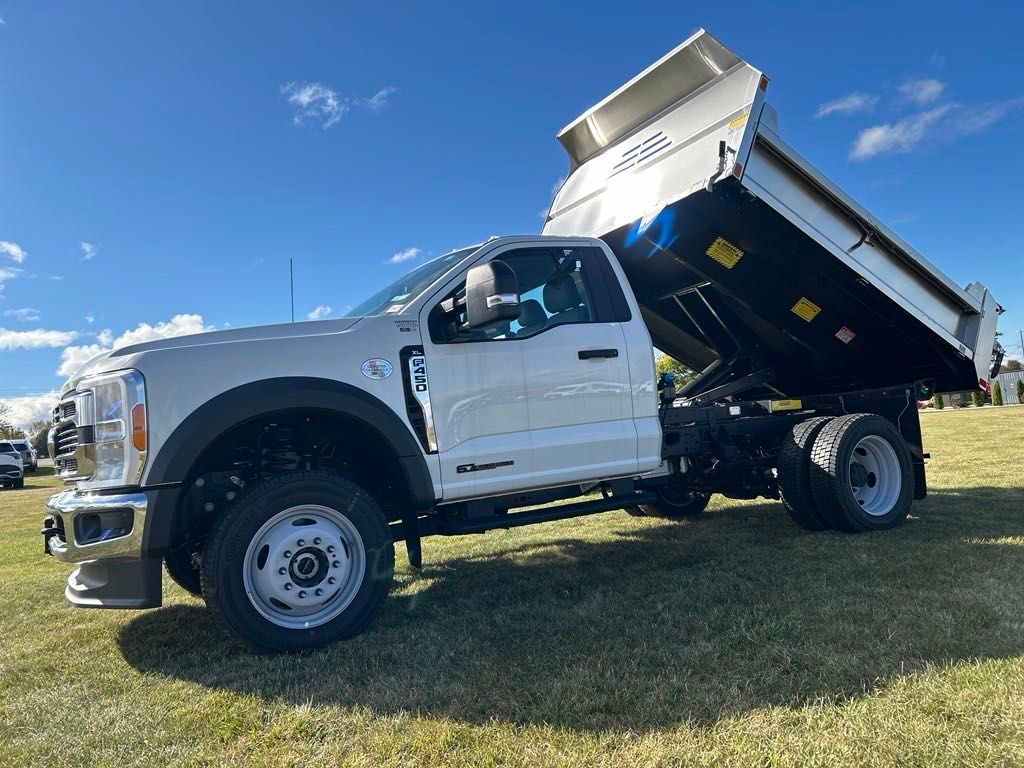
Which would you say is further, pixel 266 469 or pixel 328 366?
pixel 266 469

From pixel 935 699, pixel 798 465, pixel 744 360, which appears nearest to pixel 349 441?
pixel 935 699

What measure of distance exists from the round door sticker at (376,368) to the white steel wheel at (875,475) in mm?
4032

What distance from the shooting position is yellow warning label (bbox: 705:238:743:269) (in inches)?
208

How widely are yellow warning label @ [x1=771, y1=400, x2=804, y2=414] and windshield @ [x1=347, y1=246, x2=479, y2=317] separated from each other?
3.15 meters

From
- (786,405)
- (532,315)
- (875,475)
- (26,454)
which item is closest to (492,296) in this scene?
(532,315)

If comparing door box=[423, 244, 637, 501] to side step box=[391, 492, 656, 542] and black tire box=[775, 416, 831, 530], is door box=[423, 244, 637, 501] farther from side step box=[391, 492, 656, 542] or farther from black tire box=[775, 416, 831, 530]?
black tire box=[775, 416, 831, 530]

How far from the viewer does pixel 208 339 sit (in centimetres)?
367

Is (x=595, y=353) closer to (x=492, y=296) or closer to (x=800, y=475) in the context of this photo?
(x=492, y=296)

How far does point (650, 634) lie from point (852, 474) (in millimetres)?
3386

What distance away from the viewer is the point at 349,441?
4.14 metres

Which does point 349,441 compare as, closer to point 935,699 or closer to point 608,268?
point 608,268

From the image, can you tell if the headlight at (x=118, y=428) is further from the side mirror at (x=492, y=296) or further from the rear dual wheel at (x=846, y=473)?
the rear dual wheel at (x=846, y=473)

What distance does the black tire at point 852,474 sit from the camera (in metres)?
5.42

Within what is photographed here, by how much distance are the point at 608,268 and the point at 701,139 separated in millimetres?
1155
